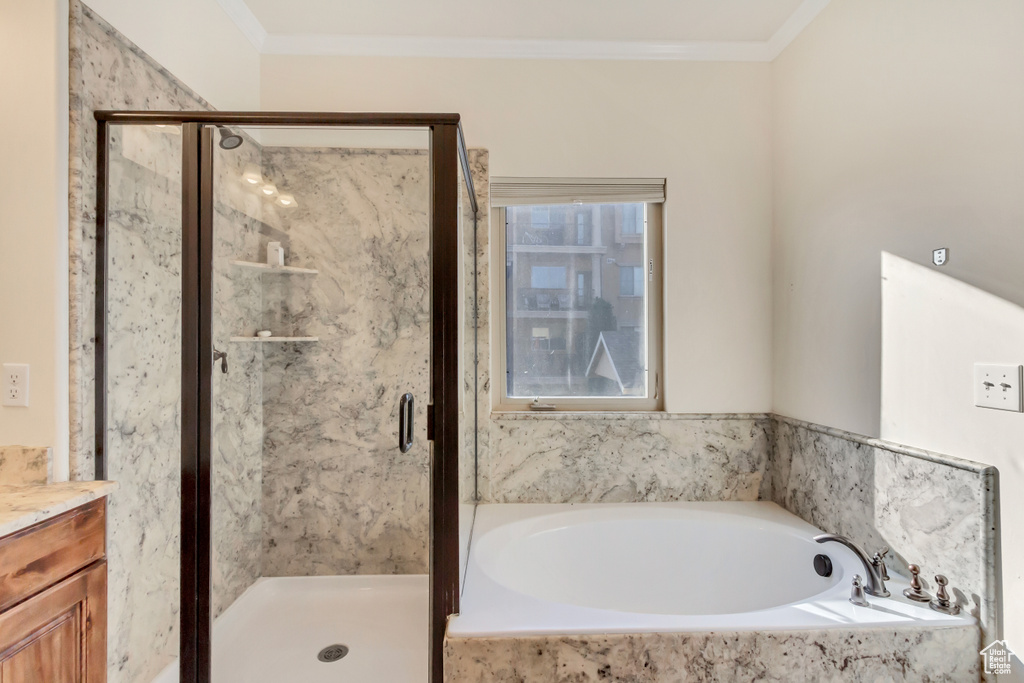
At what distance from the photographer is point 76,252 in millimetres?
1330

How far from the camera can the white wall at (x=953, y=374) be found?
4.05 feet

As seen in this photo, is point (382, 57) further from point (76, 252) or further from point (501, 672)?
point (501, 672)

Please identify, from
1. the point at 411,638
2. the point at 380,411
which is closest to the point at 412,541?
the point at 411,638

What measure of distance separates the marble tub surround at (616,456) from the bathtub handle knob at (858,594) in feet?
2.78

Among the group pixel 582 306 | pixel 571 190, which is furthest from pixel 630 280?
pixel 571 190

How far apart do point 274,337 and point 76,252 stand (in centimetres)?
54

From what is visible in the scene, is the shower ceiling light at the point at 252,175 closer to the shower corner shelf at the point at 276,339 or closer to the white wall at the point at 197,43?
the shower corner shelf at the point at 276,339

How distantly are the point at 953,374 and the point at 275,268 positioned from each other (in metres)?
1.95

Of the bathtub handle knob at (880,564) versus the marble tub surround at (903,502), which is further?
the bathtub handle knob at (880,564)

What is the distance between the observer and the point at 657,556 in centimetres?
203

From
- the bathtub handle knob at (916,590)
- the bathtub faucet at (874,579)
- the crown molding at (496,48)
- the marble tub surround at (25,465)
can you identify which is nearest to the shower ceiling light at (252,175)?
the marble tub surround at (25,465)

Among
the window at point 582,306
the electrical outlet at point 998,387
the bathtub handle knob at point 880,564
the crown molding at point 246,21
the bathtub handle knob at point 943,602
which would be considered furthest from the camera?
the window at point 582,306

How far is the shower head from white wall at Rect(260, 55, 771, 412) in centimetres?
94

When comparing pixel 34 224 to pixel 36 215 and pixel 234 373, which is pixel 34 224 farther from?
pixel 234 373
